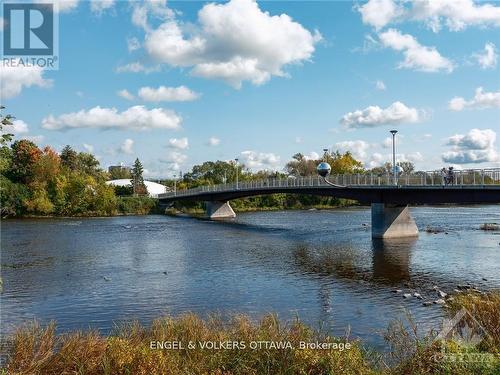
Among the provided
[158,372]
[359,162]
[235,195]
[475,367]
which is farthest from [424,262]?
[359,162]

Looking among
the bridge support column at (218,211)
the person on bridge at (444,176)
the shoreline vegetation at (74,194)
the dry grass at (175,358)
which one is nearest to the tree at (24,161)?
the shoreline vegetation at (74,194)

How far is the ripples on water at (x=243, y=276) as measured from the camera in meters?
21.5

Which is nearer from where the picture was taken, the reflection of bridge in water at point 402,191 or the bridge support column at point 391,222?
the reflection of bridge in water at point 402,191

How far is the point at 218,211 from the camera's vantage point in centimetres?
10125

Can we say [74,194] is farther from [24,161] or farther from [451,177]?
[451,177]

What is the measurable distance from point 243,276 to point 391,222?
26524 mm

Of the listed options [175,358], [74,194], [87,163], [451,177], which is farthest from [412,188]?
[87,163]

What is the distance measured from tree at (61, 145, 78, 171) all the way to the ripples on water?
10137 cm

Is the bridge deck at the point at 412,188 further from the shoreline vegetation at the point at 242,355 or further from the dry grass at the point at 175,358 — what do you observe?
the dry grass at the point at 175,358

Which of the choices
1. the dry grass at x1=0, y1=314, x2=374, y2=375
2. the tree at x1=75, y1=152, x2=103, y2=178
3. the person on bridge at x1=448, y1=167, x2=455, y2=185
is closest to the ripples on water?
the dry grass at x1=0, y1=314, x2=374, y2=375

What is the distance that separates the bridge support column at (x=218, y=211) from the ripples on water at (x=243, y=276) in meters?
46.3

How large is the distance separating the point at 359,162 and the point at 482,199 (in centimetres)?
11769

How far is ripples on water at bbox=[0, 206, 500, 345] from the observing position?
2150 centimetres

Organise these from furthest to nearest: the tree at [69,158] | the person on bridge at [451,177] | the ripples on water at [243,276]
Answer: the tree at [69,158] < the person on bridge at [451,177] < the ripples on water at [243,276]
